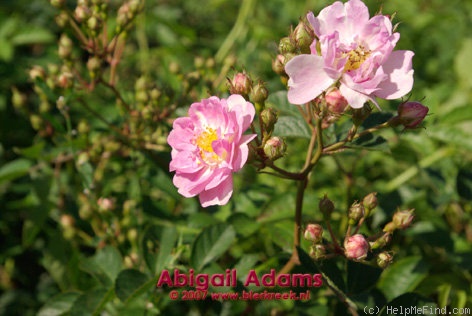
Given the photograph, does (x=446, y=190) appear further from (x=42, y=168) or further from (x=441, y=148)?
(x=42, y=168)

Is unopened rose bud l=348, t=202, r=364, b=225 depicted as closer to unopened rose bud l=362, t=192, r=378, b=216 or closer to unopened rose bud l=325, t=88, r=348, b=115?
unopened rose bud l=362, t=192, r=378, b=216

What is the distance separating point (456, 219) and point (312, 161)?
121 centimetres

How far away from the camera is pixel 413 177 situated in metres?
2.19

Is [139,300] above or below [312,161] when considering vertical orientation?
below

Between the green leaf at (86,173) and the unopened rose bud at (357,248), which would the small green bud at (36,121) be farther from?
the unopened rose bud at (357,248)

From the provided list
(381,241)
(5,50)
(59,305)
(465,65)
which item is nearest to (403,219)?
(381,241)

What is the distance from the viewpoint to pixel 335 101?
Answer: 3.76ft

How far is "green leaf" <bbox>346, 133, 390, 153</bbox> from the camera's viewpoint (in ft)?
4.26

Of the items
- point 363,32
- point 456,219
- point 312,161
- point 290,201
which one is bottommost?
point 456,219

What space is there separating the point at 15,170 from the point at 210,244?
97cm

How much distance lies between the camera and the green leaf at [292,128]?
1494 millimetres

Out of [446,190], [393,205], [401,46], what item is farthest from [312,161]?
[401,46]

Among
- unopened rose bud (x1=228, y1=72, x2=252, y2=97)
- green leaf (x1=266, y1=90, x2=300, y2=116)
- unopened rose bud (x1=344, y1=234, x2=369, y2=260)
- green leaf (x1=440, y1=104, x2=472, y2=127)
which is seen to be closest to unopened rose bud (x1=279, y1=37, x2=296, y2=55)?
unopened rose bud (x1=228, y1=72, x2=252, y2=97)

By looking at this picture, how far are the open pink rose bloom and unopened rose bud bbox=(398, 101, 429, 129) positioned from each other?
0.07 meters
